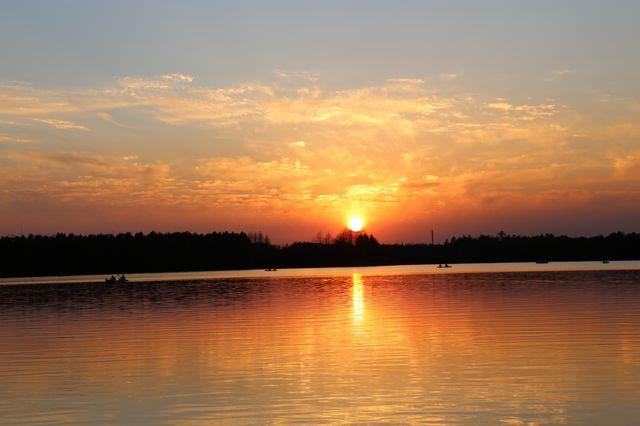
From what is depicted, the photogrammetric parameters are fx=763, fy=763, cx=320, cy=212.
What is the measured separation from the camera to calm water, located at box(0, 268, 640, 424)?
2256 centimetres

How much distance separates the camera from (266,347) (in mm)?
38500

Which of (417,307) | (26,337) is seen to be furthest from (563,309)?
(26,337)

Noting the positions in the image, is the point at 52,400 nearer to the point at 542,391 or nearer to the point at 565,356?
the point at 542,391

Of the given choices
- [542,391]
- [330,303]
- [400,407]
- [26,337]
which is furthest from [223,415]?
[330,303]

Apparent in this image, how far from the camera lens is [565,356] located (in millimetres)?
33062

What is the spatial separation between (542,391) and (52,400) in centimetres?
1617

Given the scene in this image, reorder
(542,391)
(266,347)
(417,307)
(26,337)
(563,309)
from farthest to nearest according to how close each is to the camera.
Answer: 1. (417,307)
2. (563,309)
3. (26,337)
4. (266,347)
5. (542,391)

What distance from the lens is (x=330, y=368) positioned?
30875 millimetres

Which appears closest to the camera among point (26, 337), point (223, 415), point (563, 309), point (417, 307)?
point (223, 415)

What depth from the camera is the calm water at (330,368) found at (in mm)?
22562

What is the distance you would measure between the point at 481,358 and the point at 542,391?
774 cm

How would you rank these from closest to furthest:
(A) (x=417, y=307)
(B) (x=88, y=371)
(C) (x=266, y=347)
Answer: (B) (x=88, y=371) < (C) (x=266, y=347) < (A) (x=417, y=307)

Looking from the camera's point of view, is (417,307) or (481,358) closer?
(481,358)

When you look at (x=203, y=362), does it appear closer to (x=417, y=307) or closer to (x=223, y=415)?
(x=223, y=415)
